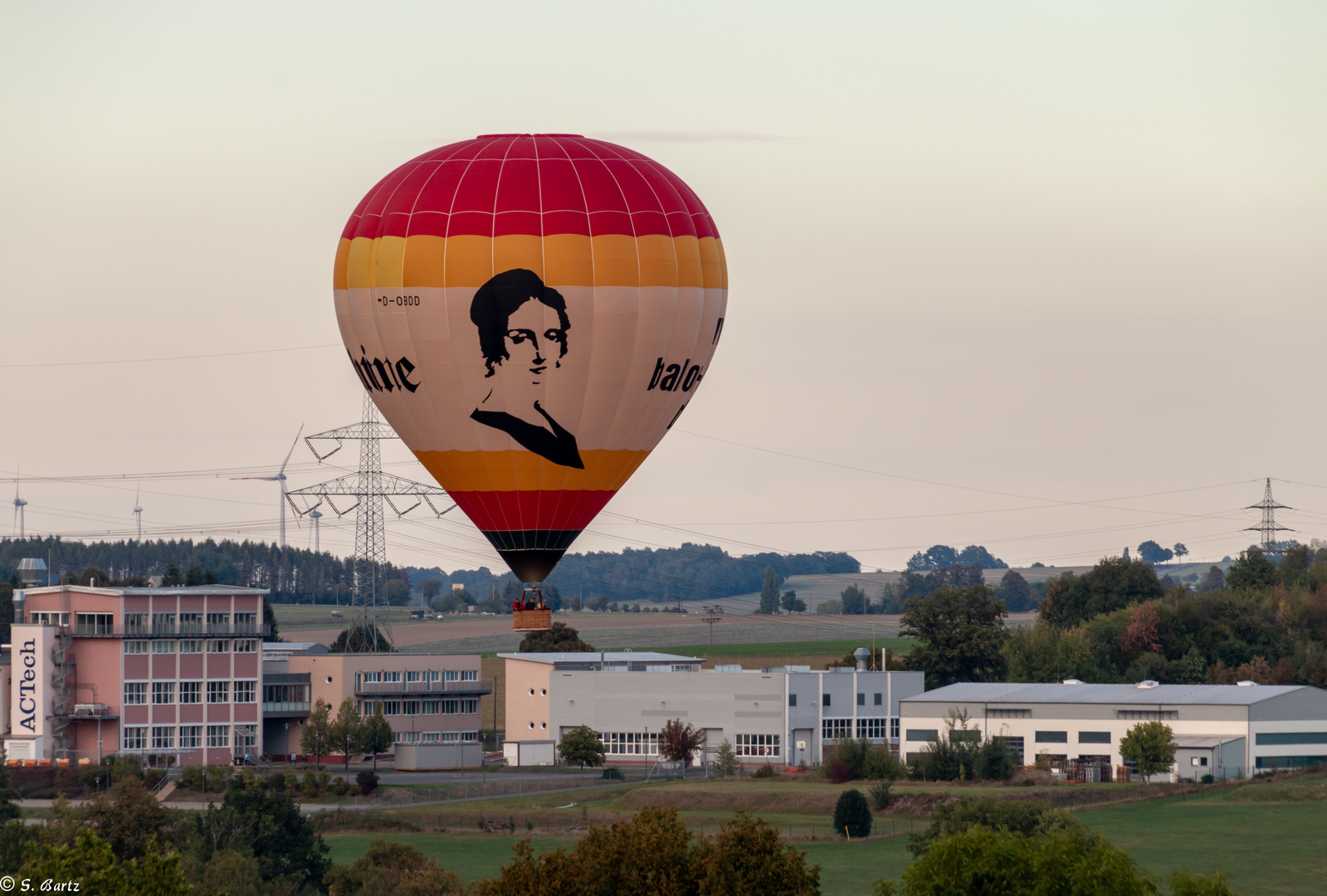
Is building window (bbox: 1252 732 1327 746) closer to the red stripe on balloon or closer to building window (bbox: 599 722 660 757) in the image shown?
building window (bbox: 599 722 660 757)

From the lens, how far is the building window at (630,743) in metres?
111

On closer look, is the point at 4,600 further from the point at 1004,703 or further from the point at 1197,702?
the point at 1197,702

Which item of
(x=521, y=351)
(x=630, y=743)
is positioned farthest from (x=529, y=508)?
(x=630, y=743)

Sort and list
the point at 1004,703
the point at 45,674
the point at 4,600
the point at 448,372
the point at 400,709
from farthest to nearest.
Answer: the point at 4,600
the point at 400,709
the point at 45,674
the point at 1004,703
the point at 448,372

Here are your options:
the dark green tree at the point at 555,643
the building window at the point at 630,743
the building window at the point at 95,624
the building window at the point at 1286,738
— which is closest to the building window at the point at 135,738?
the building window at the point at 95,624

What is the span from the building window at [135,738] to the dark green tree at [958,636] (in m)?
49.2

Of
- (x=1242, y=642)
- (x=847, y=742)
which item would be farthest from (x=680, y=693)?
(x=1242, y=642)

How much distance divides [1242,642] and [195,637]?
7177 centimetres

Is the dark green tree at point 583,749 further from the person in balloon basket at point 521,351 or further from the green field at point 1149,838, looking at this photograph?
the person in balloon basket at point 521,351

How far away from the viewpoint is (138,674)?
109625 mm

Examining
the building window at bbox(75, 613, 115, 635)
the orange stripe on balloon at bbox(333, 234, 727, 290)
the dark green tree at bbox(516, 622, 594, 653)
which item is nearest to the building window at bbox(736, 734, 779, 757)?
the dark green tree at bbox(516, 622, 594, 653)

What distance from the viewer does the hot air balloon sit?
4488cm

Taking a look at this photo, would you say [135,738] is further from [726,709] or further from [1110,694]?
[1110,694]

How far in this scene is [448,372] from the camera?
45.6 m
